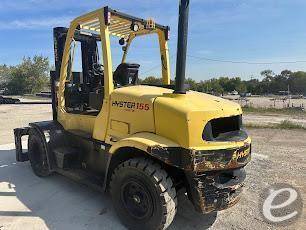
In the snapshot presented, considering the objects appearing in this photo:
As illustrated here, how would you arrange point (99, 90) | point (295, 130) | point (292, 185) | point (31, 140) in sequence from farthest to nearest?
1. point (295, 130)
2. point (31, 140)
3. point (292, 185)
4. point (99, 90)

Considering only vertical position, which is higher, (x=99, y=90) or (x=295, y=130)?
(x=99, y=90)

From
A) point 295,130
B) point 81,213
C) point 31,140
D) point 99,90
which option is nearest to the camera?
point 81,213

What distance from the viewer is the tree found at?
67688 mm

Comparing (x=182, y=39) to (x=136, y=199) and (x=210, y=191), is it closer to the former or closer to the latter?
(x=210, y=191)

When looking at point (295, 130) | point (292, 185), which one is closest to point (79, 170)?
point (292, 185)

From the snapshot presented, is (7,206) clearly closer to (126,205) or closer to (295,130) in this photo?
(126,205)

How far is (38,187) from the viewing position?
6.16 meters

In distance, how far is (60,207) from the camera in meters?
5.29

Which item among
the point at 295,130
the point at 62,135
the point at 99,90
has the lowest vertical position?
the point at 295,130

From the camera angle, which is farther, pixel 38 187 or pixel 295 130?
pixel 295 130

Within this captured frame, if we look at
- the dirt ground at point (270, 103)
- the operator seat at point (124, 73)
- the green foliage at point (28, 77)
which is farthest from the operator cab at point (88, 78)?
the green foliage at point (28, 77)

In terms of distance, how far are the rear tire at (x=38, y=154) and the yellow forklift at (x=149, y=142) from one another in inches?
6.2

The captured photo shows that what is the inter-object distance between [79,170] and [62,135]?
0.88 meters

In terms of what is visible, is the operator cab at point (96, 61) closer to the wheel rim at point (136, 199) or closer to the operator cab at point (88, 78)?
the operator cab at point (88, 78)
